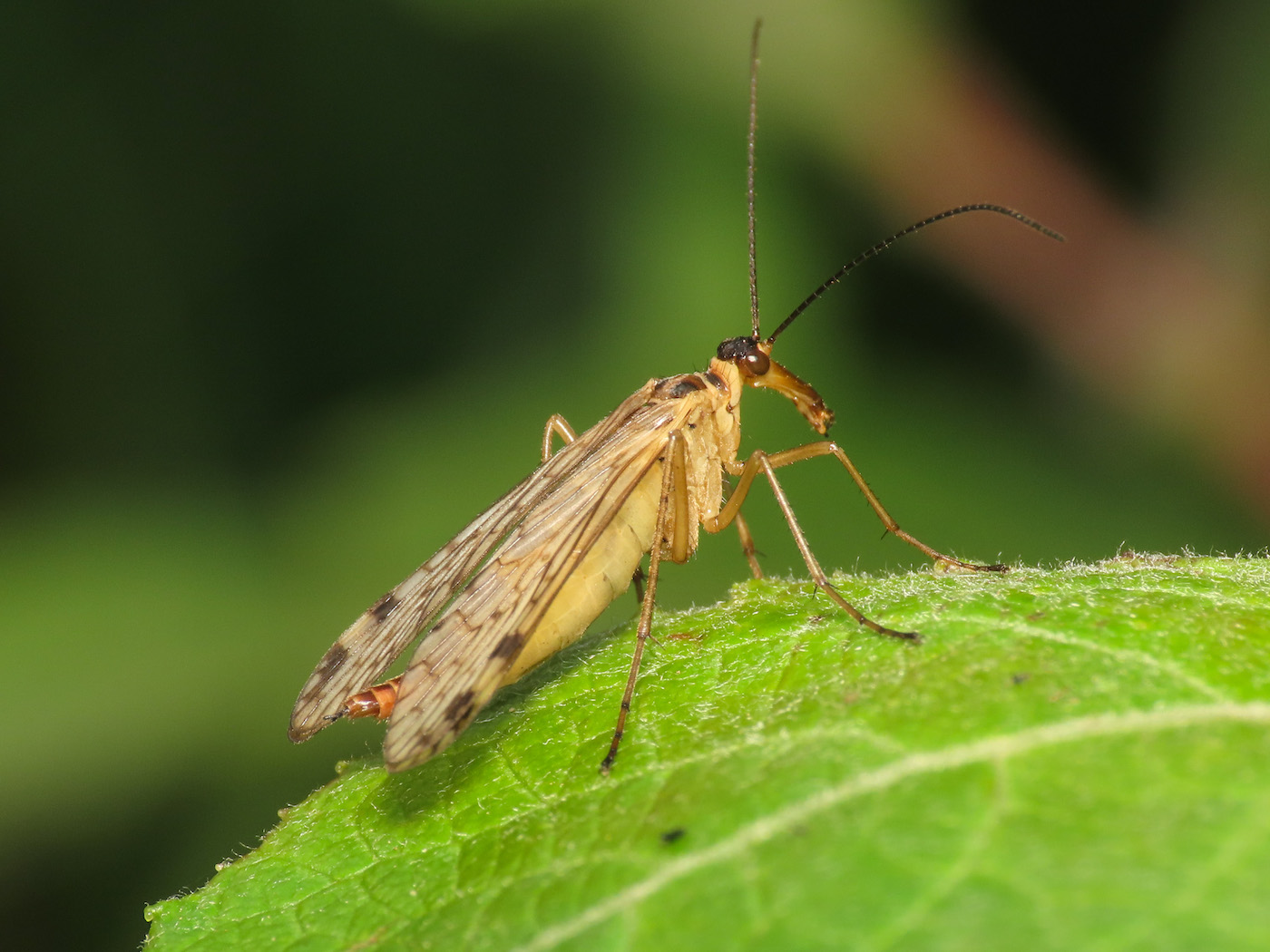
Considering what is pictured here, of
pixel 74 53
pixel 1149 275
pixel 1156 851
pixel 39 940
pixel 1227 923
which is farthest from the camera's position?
pixel 74 53

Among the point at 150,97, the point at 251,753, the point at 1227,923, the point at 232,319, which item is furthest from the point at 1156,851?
the point at 150,97

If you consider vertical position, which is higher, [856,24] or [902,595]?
[856,24]

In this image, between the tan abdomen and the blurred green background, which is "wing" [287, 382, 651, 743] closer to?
the tan abdomen

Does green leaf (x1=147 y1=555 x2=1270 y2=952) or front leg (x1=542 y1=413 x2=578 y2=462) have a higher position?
front leg (x1=542 y1=413 x2=578 y2=462)

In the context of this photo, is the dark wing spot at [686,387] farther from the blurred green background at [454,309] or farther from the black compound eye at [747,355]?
the blurred green background at [454,309]

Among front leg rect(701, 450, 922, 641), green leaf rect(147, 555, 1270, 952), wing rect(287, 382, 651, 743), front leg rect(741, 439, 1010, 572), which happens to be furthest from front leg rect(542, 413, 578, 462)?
green leaf rect(147, 555, 1270, 952)

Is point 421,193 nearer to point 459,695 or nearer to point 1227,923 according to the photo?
point 459,695
